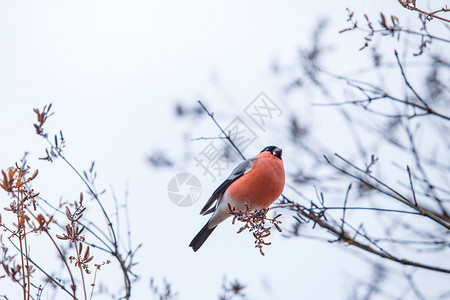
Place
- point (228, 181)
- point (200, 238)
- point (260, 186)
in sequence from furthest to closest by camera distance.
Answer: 1. point (200, 238)
2. point (228, 181)
3. point (260, 186)

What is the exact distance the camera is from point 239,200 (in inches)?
170

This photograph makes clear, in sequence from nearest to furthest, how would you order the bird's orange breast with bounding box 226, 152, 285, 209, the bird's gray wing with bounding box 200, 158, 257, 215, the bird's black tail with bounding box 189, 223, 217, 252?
1. the bird's orange breast with bounding box 226, 152, 285, 209
2. the bird's gray wing with bounding box 200, 158, 257, 215
3. the bird's black tail with bounding box 189, 223, 217, 252

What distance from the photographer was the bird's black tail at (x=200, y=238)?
15.2ft

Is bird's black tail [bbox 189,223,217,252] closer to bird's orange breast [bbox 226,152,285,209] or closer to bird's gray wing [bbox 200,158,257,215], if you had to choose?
bird's gray wing [bbox 200,158,257,215]

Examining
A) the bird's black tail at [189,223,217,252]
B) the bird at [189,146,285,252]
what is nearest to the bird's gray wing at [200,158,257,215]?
the bird at [189,146,285,252]

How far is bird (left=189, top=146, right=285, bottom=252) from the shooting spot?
422cm

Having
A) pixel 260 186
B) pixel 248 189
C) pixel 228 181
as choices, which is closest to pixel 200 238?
pixel 228 181

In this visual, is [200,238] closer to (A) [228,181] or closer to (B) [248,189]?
(A) [228,181]

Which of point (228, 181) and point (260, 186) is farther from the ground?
point (228, 181)

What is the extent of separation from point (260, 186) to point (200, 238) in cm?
93

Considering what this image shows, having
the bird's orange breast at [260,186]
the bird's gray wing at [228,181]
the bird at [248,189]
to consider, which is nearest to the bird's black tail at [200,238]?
the bird at [248,189]

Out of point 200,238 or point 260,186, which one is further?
point 200,238

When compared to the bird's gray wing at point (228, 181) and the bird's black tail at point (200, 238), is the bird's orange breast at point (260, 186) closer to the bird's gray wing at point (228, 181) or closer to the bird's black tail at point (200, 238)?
the bird's gray wing at point (228, 181)

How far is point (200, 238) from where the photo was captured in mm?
4680
